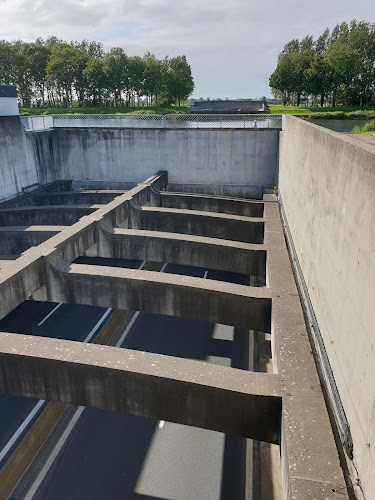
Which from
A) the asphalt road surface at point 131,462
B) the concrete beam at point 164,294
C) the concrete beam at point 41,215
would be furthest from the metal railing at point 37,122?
the asphalt road surface at point 131,462

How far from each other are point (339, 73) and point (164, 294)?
54181mm

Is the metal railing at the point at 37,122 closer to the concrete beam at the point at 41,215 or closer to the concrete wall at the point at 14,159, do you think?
the concrete wall at the point at 14,159

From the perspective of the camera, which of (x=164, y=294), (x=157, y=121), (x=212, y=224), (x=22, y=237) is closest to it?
(x=164, y=294)

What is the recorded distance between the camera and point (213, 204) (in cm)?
2011

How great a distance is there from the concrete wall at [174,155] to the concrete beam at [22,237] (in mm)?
10909

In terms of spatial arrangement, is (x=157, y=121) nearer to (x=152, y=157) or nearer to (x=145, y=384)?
(x=152, y=157)

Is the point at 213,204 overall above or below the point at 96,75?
below

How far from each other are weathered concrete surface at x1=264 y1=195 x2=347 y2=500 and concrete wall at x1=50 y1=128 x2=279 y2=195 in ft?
49.5

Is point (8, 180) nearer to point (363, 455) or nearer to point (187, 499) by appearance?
point (187, 499)

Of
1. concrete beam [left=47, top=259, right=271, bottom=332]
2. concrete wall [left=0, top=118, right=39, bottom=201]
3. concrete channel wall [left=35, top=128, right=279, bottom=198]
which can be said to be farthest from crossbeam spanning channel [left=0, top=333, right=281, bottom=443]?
concrete channel wall [left=35, top=128, right=279, bottom=198]

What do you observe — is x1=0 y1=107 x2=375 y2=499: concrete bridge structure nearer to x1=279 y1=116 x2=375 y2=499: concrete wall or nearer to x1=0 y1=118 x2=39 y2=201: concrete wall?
x1=279 y1=116 x2=375 y2=499: concrete wall

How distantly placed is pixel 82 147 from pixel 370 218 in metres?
23.6

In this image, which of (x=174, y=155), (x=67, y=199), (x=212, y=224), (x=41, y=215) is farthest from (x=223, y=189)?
(x=41, y=215)

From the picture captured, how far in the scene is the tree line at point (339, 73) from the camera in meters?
53.1
